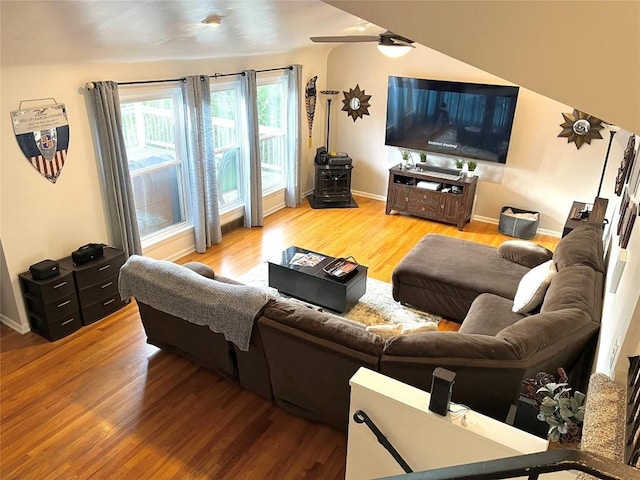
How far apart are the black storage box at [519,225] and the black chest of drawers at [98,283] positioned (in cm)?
465

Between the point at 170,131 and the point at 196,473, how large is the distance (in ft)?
11.6

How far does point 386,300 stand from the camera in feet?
15.6

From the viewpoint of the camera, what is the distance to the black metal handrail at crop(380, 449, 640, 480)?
90cm

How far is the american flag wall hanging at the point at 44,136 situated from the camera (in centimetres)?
374

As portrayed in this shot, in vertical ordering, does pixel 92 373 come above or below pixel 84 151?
below

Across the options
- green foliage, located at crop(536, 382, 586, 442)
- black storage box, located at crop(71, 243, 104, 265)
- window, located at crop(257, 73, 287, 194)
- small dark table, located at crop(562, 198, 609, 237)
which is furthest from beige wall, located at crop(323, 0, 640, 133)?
window, located at crop(257, 73, 287, 194)

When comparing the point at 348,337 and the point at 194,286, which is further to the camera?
the point at 194,286

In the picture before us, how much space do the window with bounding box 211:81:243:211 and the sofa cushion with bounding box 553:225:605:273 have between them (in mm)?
3867

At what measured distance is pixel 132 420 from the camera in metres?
3.26

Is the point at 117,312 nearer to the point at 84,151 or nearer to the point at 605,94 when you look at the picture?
the point at 84,151

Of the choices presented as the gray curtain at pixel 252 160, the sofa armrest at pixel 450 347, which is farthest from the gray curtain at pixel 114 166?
the sofa armrest at pixel 450 347

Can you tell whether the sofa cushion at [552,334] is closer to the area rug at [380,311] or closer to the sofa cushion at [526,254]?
the area rug at [380,311]

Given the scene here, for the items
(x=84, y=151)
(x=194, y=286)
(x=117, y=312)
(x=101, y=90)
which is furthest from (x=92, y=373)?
(x=101, y=90)

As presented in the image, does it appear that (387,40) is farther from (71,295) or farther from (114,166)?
(71,295)
